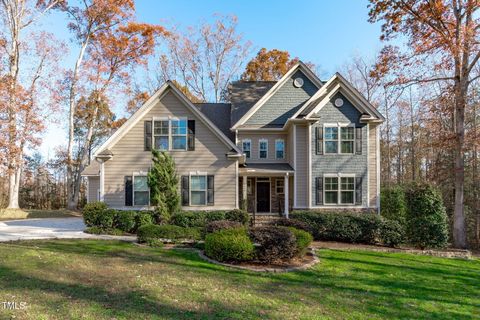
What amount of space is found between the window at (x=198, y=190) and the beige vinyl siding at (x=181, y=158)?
0.35 metres

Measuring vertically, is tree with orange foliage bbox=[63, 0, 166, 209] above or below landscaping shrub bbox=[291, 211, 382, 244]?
above

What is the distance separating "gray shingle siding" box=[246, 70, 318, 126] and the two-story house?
58 mm

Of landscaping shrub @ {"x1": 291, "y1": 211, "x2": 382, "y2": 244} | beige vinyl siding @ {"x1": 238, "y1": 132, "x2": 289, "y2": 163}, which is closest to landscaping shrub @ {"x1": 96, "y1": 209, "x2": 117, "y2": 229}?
beige vinyl siding @ {"x1": 238, "y1": 132, "x2": 289, "y2": 163}

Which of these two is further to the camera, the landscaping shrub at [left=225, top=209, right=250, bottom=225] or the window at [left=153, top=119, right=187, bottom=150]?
the window at [left=153, top=119, right=187, bottom=150]

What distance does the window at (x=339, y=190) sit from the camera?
16.0m

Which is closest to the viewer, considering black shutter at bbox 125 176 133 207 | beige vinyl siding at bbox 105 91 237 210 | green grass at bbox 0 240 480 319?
green grass at bbox 0 240 480 319

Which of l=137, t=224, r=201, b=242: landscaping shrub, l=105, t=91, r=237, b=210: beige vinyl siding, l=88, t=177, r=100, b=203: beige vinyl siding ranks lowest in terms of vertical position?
l=137, t=224, r=201, b=242: landscaping shrub

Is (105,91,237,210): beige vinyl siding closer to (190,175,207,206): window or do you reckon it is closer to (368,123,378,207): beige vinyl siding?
(190,175,207,206): window

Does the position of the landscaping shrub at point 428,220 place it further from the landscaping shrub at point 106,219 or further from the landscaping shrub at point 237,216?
the landscaping shrub at point 106,219

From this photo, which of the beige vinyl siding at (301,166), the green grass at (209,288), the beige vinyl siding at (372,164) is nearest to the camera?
the green grass at (209,288)

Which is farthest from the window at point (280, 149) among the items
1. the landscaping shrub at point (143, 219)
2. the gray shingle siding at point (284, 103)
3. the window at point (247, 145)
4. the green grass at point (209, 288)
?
the green grass at point (209, 288)

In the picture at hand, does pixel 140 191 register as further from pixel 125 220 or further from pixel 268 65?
pixel 268 65

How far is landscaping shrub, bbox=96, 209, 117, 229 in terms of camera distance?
1338cm

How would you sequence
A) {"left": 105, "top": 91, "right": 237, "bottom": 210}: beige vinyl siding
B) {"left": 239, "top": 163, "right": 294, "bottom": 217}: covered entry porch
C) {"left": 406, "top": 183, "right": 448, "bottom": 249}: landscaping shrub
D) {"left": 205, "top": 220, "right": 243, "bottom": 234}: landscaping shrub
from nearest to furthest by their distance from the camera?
{"left": 205, "top": 220, "right": 243, "bottom": 234}: landscaping shrub < {"left": 406, "top": 183, "right": 448, "bottom": 249}: landscaping shrub < {"left": 105, "top": 91, "right": 237, "bottom": 210}: beige vinyl siding < {"left": 239, "top": 163, "right": 294, "bottom": 217}: covered entry porch
